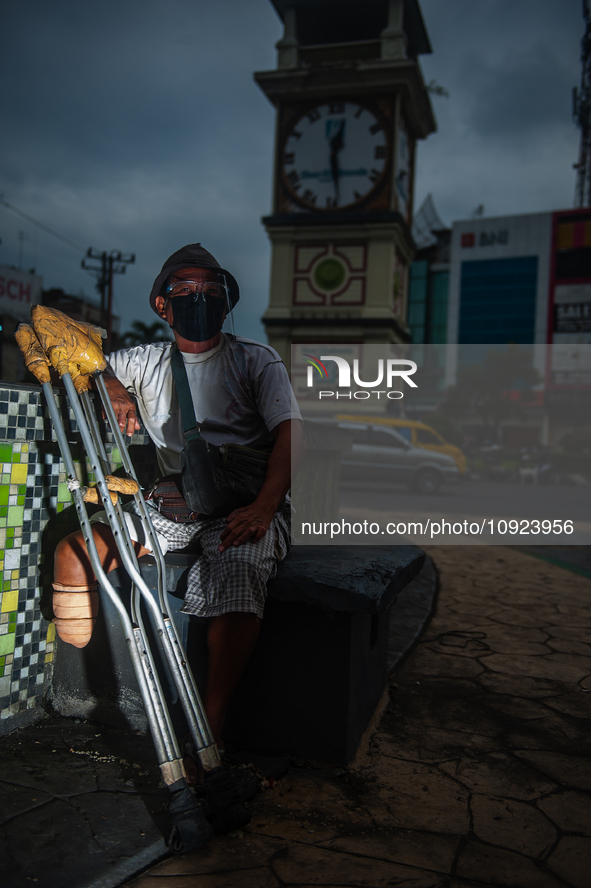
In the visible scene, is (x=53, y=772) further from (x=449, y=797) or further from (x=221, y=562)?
(x=449, y=797)

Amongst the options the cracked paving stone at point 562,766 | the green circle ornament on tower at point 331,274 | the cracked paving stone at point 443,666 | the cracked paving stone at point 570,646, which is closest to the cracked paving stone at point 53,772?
the cracked paving stone at point 562,766

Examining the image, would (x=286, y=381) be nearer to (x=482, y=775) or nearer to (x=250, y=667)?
(x=250, y=667)

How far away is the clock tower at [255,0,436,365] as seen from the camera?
58.1 ft

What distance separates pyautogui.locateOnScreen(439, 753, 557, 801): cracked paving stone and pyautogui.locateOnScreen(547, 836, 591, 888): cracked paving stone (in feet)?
0.79

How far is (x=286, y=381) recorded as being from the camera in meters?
2.31

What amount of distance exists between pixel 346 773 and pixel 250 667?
442 millimetres

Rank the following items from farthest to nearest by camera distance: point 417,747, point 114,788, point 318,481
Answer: point 318,481
point 417,747
point 114,788

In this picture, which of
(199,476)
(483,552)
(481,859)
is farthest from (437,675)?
(483,552)

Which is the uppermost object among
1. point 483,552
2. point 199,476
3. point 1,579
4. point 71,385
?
point 71,385

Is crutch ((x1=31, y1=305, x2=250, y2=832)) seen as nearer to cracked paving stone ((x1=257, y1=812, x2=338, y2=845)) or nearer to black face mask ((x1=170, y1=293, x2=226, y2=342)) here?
cracked paving stone ((x1=257, y1=812, x2=338, y2=845))

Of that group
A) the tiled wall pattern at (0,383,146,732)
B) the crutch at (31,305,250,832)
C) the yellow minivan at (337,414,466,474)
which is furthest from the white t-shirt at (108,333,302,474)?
the yellow minivan at (337,414,466,474)

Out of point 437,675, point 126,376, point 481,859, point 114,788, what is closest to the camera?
point 481,859

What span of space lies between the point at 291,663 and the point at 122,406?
1070 millimetres

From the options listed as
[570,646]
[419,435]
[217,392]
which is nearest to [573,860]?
[217,392]
